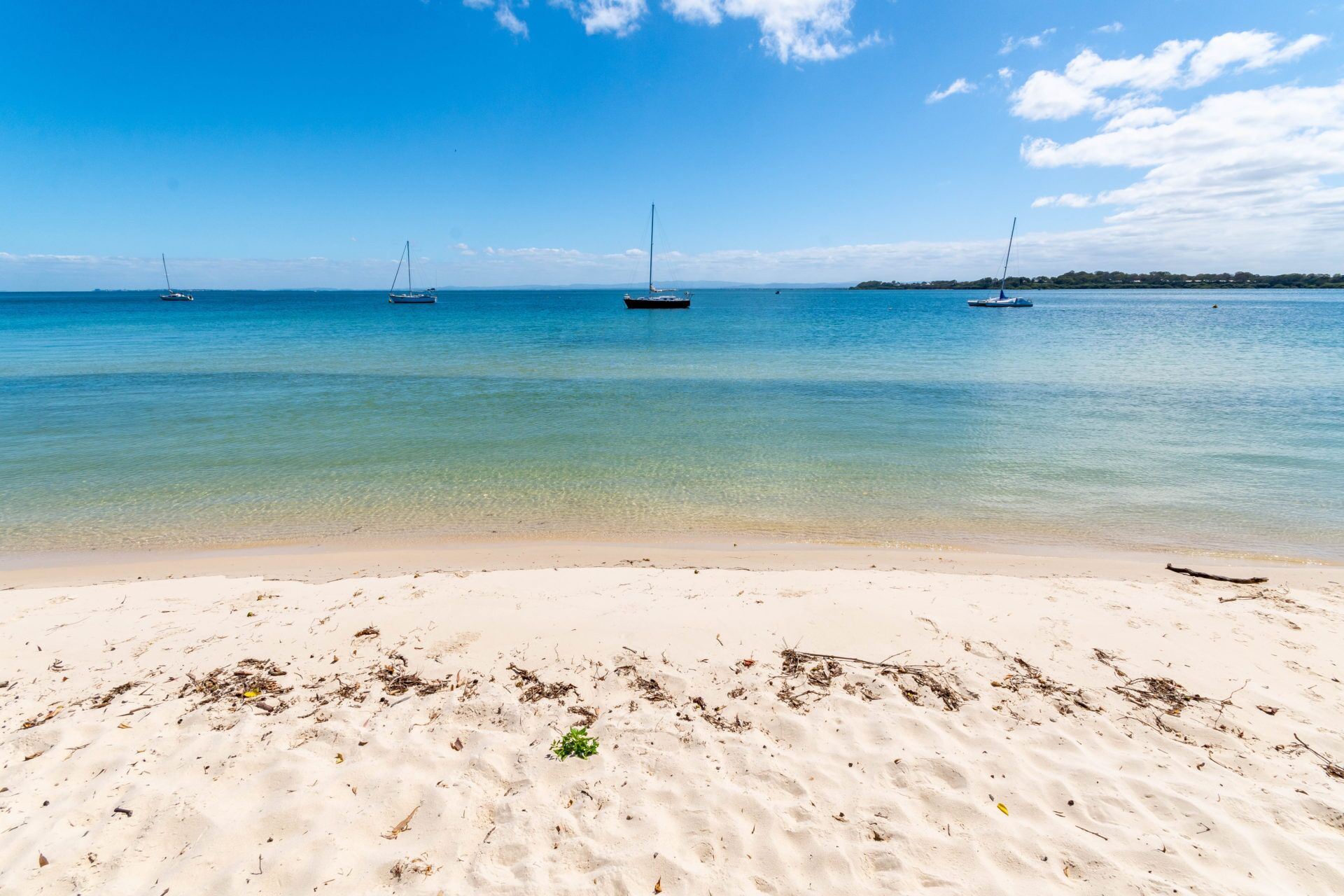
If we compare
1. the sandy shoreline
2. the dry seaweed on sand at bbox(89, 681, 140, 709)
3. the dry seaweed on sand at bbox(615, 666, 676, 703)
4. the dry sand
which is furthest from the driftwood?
the dry seaweed on sand at bbox(89, 681, 140, 709)

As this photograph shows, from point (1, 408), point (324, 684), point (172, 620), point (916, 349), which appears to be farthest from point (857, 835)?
point (916, 349)

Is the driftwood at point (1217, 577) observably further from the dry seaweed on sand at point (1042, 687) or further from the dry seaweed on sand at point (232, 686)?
the dry seaweed on sand at point (232, 686)

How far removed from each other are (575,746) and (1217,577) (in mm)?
8425

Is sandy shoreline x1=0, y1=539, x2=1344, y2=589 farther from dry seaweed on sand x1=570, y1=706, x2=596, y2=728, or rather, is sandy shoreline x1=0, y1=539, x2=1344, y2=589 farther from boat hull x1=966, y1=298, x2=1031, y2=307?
boat hull x1=966, y1=298, x2=1031, y2=307

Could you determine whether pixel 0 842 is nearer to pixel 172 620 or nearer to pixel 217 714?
pixel 217 714

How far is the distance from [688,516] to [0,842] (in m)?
8.18

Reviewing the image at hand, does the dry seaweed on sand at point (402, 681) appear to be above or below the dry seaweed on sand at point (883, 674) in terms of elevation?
below

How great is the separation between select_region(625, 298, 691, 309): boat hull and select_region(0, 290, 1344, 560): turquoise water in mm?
48605

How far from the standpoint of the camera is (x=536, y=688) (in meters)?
4.82

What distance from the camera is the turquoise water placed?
9.98 meters

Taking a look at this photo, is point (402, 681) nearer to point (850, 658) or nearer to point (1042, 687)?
point (850, 658)

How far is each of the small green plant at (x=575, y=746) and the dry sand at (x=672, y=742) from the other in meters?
0.08

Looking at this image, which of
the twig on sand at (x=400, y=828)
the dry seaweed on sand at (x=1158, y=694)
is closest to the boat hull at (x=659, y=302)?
the dry seaweed on sand at (x=1158, y=694)

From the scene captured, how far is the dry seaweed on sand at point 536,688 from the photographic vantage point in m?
4.71
